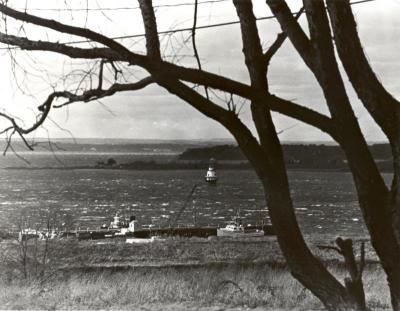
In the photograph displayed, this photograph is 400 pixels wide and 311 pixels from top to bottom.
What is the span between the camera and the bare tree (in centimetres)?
556

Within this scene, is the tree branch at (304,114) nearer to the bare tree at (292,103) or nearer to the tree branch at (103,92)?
the bare tree at (292,103)

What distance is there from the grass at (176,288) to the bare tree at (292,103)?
2.45m

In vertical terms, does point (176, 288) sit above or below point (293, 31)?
below

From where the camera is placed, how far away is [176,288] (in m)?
11.5

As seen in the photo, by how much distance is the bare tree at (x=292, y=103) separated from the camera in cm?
556

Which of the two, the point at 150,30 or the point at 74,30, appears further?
the point at 150,30

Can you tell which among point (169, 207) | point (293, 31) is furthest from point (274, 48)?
point (169, 207)

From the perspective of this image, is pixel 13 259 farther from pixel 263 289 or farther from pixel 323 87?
pixel 323 87

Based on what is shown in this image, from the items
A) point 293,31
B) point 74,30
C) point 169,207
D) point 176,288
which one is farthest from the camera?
point 169,207

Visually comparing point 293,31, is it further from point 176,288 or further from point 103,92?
point 176,288

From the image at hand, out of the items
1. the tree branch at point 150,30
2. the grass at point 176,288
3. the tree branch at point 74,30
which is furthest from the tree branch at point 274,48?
the grass at point 176,288

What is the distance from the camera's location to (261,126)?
20.1ft

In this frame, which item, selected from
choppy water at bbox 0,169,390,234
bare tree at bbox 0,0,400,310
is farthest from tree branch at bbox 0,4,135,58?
choppy water at bbox 0,169,390,234

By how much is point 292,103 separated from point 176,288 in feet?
21.3
